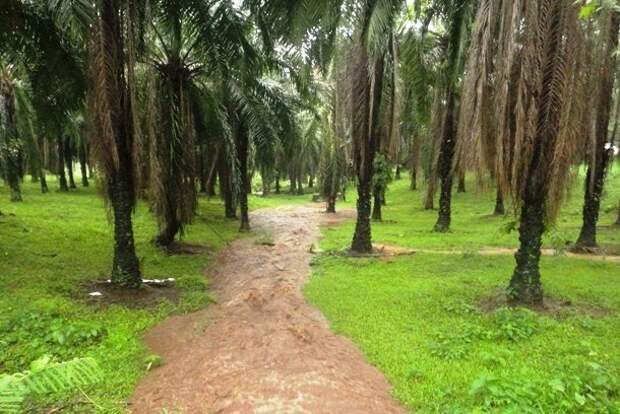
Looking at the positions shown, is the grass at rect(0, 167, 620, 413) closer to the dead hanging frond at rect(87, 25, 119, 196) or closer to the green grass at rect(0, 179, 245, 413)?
the green grass at rect(0, 179, 245, 413)

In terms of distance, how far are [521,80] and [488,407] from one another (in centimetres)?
472

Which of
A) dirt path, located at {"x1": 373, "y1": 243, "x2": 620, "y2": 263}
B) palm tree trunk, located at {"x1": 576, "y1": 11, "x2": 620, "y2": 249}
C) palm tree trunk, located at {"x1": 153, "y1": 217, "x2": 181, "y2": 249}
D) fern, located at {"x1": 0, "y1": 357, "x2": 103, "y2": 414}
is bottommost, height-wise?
dirt path, located at {"x1": 373, "y1": 243, "x2": 620, "y2": 263}

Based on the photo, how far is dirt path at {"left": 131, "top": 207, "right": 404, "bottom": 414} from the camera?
4953mm

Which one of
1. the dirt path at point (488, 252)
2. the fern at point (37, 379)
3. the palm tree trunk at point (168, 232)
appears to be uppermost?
the fern at point (37, 379)

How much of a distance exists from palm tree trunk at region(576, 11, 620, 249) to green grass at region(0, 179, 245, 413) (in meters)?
10.2

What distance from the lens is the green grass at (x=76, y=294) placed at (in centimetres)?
600

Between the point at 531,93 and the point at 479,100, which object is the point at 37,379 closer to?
the point at 479,100

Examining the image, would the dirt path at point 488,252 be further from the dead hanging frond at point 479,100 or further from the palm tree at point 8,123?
the palm tree at point 8,123

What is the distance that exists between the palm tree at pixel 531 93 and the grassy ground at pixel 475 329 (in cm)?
94

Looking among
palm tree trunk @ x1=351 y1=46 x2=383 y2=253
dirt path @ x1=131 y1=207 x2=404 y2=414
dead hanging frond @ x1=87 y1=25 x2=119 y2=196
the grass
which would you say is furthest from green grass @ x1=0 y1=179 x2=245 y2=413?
palm tree trunk @ x1=351 y1=46 x2=383 y2=253

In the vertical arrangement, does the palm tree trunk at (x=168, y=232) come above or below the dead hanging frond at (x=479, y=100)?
below

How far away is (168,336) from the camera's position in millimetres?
7152

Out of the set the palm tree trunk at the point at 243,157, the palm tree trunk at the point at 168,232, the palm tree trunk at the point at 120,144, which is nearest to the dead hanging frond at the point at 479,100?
the palm tree trunk at the point at 120,144

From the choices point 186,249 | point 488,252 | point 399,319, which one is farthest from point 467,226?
point 399,319
